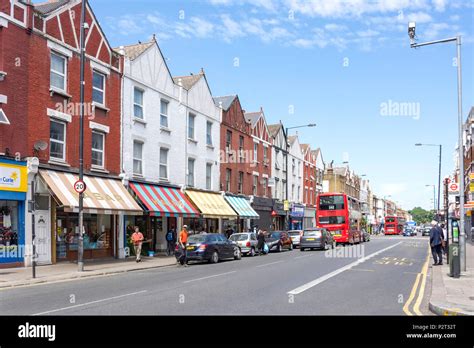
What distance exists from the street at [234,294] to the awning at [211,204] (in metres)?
14.2

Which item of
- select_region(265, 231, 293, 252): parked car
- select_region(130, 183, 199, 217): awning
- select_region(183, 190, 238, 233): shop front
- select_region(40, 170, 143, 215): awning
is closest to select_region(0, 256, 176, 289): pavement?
select_region(40, 170, 143, 215): awning

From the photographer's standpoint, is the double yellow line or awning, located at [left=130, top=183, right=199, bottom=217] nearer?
the double yellow line

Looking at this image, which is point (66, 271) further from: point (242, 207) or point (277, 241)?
point (242, 207)

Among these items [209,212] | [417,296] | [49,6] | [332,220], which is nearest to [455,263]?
[417,296]

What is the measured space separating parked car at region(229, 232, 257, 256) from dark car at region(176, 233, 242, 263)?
144 inches

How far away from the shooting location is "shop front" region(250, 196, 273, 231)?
44.9m

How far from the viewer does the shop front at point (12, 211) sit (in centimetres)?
1944

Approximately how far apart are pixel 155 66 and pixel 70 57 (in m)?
7.41

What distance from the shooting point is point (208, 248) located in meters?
23.5

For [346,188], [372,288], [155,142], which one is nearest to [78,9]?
[155,142]

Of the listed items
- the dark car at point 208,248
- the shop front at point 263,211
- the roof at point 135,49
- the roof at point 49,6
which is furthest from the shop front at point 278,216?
the roof at point 49,6

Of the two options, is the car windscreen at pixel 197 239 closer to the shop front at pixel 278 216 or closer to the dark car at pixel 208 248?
the dark car at pixel 208 248

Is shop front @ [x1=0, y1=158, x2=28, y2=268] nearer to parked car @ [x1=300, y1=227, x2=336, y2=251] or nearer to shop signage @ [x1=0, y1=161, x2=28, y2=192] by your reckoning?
shop signage @ [x1=0, y1=161, x2=28, y2=192]

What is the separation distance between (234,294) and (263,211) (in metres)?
34.6
